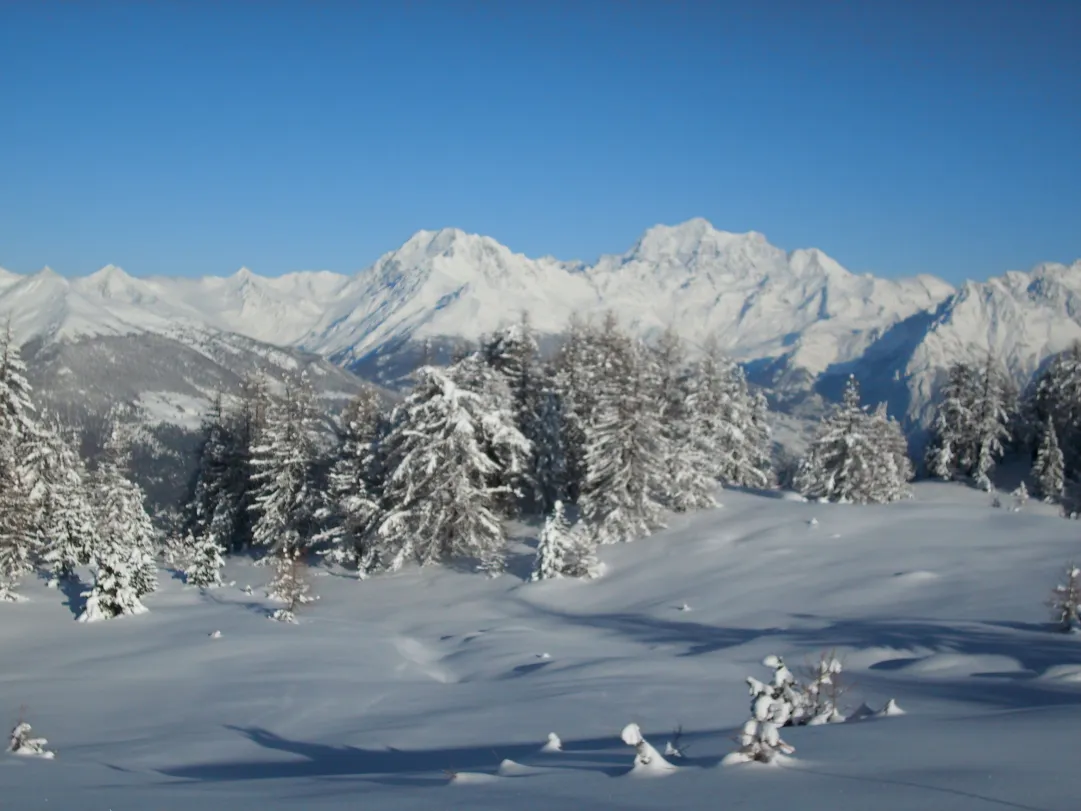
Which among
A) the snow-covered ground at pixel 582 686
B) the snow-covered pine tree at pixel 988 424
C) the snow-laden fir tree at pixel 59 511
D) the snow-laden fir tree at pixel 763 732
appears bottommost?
the snow-covered ground at pixel 582 686

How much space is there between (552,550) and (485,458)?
5.63m

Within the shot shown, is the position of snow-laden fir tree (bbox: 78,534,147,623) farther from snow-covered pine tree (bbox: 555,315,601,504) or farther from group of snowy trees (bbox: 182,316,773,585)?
snow-covered pine tree (bbox: 555,315,601,504)

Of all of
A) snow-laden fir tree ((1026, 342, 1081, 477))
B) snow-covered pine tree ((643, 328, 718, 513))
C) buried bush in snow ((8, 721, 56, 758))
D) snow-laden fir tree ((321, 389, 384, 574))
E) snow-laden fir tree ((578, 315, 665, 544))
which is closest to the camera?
buried bush in snow ((8, 721, 56, 758))

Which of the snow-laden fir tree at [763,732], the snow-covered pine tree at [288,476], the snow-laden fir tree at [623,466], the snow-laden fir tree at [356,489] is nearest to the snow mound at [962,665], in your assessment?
the snow-laden fir tree at [763,732]

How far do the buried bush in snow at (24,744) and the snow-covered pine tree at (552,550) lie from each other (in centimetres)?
2270

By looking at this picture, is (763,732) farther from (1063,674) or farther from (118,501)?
(118,501)

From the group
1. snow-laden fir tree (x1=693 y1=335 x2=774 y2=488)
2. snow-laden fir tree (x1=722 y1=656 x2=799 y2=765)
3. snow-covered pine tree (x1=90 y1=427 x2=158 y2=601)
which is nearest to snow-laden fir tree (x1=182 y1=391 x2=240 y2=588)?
snow-covered pine tree (x1=90 y1=427 x2=158 y2=601)

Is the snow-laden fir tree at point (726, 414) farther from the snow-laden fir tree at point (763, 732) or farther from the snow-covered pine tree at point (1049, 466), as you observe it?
the snow-laden fir tree at point (763, 732)

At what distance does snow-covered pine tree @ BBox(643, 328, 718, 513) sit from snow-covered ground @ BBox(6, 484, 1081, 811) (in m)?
6.21

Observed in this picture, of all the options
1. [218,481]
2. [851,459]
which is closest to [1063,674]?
[851,459]

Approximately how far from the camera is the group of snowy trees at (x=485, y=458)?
33.9m

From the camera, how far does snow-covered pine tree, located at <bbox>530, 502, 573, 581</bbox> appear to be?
3100cm

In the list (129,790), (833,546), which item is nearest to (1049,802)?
(129,790)

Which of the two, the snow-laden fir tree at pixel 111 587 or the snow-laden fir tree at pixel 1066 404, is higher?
the snow-laden fir tree at pixel 1066 404
